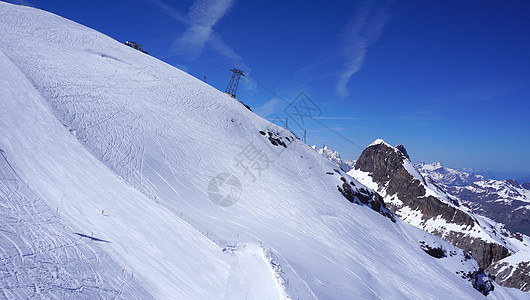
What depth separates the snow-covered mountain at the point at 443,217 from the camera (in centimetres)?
8225

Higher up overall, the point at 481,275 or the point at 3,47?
the point at 3,47

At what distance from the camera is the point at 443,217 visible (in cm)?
11962

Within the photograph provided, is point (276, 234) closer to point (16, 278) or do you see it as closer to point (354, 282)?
point (354, 282)

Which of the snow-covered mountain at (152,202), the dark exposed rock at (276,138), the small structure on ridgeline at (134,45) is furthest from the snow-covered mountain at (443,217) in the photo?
the small structure on ridgeline at (134,45)

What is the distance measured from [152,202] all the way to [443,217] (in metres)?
148

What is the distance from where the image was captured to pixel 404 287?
2202 centimetres

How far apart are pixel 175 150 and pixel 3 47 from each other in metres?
26.5

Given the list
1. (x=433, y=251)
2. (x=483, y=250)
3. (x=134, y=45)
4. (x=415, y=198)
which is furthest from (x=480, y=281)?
(x=134, y=45)

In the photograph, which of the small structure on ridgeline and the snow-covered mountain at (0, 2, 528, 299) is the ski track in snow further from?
the small structure on ridgeline

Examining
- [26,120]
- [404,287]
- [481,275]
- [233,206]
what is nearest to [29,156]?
[26,120]

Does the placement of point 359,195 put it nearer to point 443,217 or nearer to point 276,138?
point 276,138

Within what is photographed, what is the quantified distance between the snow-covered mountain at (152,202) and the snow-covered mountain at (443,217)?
246ft

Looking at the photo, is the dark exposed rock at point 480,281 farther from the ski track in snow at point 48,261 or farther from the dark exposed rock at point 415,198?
the ski track in snow at point 48,261

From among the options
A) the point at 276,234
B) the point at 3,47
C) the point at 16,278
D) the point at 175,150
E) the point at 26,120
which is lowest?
the point at 16,278
